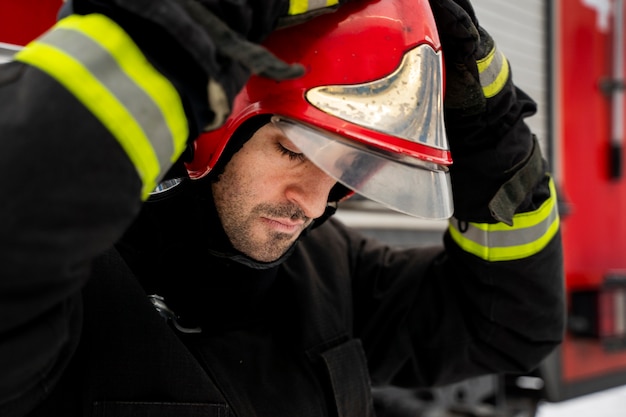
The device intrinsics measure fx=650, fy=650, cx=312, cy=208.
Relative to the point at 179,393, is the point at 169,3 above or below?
above

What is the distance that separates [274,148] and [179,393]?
462 millimetres

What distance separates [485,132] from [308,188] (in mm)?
496

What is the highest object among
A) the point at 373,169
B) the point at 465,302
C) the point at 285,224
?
the point at 373,169

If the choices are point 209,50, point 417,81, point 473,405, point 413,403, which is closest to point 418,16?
point 417,81

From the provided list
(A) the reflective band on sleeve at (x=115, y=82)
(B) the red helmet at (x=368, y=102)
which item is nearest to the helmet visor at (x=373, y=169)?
(B) the red helmet at (x=368, y=102)

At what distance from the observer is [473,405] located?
2.62 m

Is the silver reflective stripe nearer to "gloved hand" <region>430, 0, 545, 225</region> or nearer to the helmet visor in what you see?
the helmet visor

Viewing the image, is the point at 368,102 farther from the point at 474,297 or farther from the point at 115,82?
the point at 474,297

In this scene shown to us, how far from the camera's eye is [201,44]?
77 centimetres

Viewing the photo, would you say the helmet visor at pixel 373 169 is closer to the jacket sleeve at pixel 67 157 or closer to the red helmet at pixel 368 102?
the red helmet at pixel 368 102

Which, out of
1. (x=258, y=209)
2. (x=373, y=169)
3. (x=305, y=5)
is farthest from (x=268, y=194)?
(x=305, y=5)

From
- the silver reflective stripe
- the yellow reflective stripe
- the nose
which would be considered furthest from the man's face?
the silver reflective stripe

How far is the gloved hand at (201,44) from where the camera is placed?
76 centimetres

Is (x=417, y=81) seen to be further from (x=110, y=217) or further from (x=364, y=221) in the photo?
(x=364, y=221)
